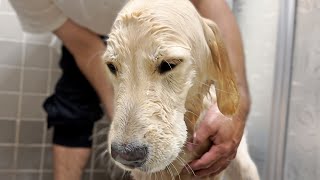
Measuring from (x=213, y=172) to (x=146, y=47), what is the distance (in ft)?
1.08

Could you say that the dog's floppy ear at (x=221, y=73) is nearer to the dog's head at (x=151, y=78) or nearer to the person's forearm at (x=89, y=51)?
the dog's head at (x=151, y=78)

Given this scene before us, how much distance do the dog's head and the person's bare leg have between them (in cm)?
69

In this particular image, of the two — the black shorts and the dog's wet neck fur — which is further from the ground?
the dog's wet neck fur

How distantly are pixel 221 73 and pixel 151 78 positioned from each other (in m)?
0.18

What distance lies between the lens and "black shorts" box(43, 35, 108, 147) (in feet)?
4.41

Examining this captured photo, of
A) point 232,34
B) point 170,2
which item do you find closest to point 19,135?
point 232,34

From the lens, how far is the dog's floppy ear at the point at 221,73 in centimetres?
77

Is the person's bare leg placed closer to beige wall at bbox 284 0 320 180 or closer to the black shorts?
the black shorts

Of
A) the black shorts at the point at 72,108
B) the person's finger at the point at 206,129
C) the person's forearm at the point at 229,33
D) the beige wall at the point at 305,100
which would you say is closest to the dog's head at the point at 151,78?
the person's finger at the point at 206,129

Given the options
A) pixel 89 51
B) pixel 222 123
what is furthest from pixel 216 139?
pixel 89 51

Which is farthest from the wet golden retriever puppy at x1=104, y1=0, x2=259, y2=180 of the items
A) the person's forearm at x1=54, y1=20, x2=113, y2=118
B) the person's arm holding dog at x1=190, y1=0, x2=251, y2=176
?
the person's forearm at x1=54, y1=20, x2=113, y2=118

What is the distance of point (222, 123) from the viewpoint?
85 cm

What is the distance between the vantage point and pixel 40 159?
1.58 meters

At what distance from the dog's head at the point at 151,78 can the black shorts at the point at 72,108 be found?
0.67 m
